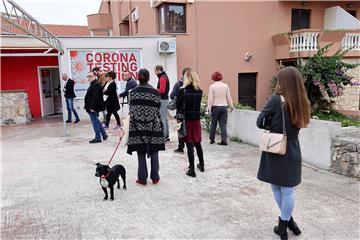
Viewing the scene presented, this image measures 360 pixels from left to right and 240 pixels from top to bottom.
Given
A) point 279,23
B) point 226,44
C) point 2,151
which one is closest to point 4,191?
point 2,151

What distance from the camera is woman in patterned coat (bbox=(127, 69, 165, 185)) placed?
4.40m

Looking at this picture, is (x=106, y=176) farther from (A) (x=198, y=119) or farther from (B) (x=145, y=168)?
(A) (x=198, y=119)

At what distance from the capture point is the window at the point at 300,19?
15.6 meters

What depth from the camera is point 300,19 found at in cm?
1570

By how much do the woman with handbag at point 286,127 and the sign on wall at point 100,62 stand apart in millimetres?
9797

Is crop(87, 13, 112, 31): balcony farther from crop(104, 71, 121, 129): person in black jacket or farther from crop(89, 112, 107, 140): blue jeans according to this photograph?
crop(89, 112, 107, 140): blue jeans

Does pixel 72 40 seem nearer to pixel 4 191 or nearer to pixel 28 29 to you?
pixel 28 29

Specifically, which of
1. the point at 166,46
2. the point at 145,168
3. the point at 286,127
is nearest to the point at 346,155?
the point at 286,127

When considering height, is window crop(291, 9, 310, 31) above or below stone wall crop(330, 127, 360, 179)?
above

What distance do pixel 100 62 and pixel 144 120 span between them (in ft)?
27.0

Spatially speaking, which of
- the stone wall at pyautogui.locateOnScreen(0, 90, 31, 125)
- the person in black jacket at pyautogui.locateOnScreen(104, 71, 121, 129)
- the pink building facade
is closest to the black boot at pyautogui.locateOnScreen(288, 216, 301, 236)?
the person in black jacket at pyautogui.locateOnScreen(104, 71, 121, 129)

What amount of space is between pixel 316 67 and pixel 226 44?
4.88 m

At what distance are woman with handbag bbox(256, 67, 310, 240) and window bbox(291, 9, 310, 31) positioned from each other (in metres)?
13.9

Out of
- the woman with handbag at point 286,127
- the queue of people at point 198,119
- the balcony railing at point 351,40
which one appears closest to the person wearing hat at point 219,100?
the queue of people at point 198,119
